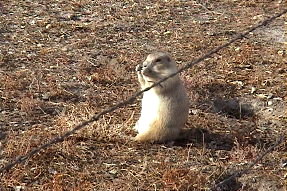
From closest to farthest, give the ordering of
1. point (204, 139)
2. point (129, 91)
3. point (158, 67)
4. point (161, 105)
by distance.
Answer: point (161, 105)
point (158, 67)
point (204, 139)
point (129, 91)

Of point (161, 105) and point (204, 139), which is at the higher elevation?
point (161, 105)

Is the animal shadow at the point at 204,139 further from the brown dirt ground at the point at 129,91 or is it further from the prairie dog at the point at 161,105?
the prairie dog at the point at 161,105

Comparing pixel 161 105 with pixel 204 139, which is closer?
pixel 161 105

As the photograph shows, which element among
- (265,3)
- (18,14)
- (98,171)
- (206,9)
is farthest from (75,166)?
(265,3)

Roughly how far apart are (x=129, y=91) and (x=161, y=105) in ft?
5.23

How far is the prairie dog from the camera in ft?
17.8

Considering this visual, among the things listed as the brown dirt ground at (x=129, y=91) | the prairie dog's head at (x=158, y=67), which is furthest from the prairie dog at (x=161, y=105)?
the brown dirt ground at (x=129, y=91)

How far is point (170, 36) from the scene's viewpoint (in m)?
9.13

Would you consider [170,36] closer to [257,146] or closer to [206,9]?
[206,9]

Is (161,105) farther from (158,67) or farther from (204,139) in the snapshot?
(204,139)

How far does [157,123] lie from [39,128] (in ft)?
4.14

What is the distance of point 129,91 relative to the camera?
6.98 meters

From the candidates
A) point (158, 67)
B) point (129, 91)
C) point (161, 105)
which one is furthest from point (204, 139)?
point (129, 91)

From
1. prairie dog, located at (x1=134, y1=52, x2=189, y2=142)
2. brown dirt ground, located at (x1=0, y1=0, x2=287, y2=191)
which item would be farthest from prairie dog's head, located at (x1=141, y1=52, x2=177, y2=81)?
brown dirt ground, located at (x1=0, y1=0, x2=287, y2=191)
